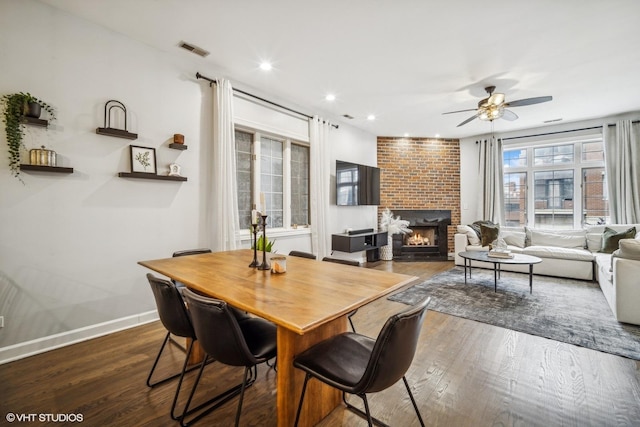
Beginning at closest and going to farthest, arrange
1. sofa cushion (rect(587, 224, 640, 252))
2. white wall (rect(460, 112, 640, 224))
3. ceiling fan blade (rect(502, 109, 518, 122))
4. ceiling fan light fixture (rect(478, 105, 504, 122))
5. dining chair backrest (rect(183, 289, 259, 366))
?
dining chair backrest (rect(183, 289, 259, 366)) → ceiling fan light fixture (rect(478, 105, 504, 122)) → ceiling fan blade (rect(502, 109, 518, 122)) → sofa cushion (rect(587, 224, 640, 252)) → white wall (rect(460, 112, 640, 224))

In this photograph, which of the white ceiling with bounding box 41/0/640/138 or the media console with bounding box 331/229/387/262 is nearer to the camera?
the white ceiling with bounding box 41/0/640/138

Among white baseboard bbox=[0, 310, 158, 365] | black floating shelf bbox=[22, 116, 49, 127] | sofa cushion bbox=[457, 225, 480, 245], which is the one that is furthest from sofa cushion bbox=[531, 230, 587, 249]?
black floating shelf bbox=[22, 116, 49, 127]

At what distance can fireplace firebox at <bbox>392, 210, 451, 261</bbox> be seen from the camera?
6.22 meters

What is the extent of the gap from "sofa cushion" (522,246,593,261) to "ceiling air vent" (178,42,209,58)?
5.58 m

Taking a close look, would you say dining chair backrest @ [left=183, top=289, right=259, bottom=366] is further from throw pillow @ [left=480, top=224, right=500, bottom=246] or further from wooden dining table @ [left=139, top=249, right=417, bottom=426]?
throw pillow @ [left=480, top=224, right=500, bottom=246]

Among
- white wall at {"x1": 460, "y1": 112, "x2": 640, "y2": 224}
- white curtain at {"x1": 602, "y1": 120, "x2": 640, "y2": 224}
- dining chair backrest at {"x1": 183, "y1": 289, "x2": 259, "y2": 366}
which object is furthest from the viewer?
white wall at {"x1": 460, "y1": 112, "x2": 640, "y2": 224}

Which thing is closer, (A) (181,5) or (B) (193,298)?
(B) (193,298)

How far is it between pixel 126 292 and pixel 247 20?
2.76m

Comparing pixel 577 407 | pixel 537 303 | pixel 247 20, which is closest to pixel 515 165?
pixel 537 303

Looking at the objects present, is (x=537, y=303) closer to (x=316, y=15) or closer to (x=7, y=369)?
(x=316, y=15)

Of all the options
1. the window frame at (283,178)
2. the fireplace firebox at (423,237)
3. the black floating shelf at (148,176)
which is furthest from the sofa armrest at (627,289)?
the black floating shelf at (148,176)

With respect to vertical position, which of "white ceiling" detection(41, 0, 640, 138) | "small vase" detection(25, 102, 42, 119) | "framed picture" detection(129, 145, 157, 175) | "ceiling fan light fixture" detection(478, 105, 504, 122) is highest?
"white ceiling" detection(41, 0, 640, 138)

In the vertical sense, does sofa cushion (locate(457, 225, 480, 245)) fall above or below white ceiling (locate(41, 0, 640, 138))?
below

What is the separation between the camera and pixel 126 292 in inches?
106
